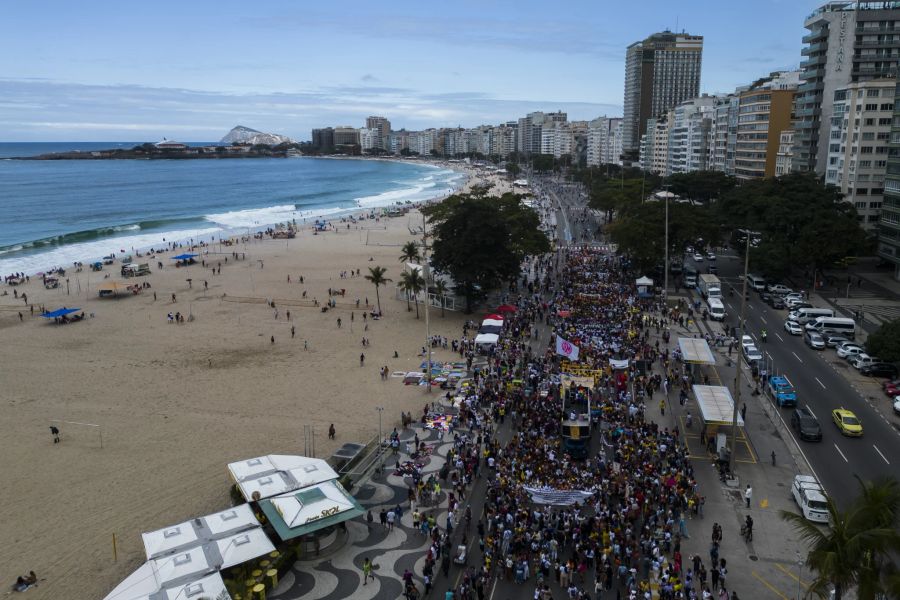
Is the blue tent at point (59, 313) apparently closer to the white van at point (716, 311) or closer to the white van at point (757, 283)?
the white van at point (716, 311)

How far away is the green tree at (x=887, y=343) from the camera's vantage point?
29703 mm

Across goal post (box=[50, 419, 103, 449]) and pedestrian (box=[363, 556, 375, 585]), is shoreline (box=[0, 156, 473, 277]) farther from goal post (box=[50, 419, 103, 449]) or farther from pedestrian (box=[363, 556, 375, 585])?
pedestrian (box=[363, 556, 375, 585])

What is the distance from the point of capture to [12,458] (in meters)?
24.4

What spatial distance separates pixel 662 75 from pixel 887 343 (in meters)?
175

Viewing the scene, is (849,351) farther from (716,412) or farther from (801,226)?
(801,226)

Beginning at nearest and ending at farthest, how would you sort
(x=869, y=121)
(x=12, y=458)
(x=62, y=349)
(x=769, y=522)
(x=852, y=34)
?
(x=769, y=522) → (x=12, y=458) → (x=62, y=349) → (x=869, y=121) → (x=852, y=34)

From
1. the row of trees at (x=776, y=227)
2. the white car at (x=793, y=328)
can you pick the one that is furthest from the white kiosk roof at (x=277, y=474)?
the row of trees at (x=776, y=227)

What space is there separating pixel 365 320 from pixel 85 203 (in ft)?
321

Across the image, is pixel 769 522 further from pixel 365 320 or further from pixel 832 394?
pixel 365 320

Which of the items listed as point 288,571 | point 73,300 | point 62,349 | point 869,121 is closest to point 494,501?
point 288,571

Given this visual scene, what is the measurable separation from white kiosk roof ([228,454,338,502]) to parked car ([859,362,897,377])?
25762mm

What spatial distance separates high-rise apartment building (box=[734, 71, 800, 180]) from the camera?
84562 mm

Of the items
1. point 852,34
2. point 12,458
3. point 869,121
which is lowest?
point 12,458

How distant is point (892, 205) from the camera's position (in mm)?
48781
